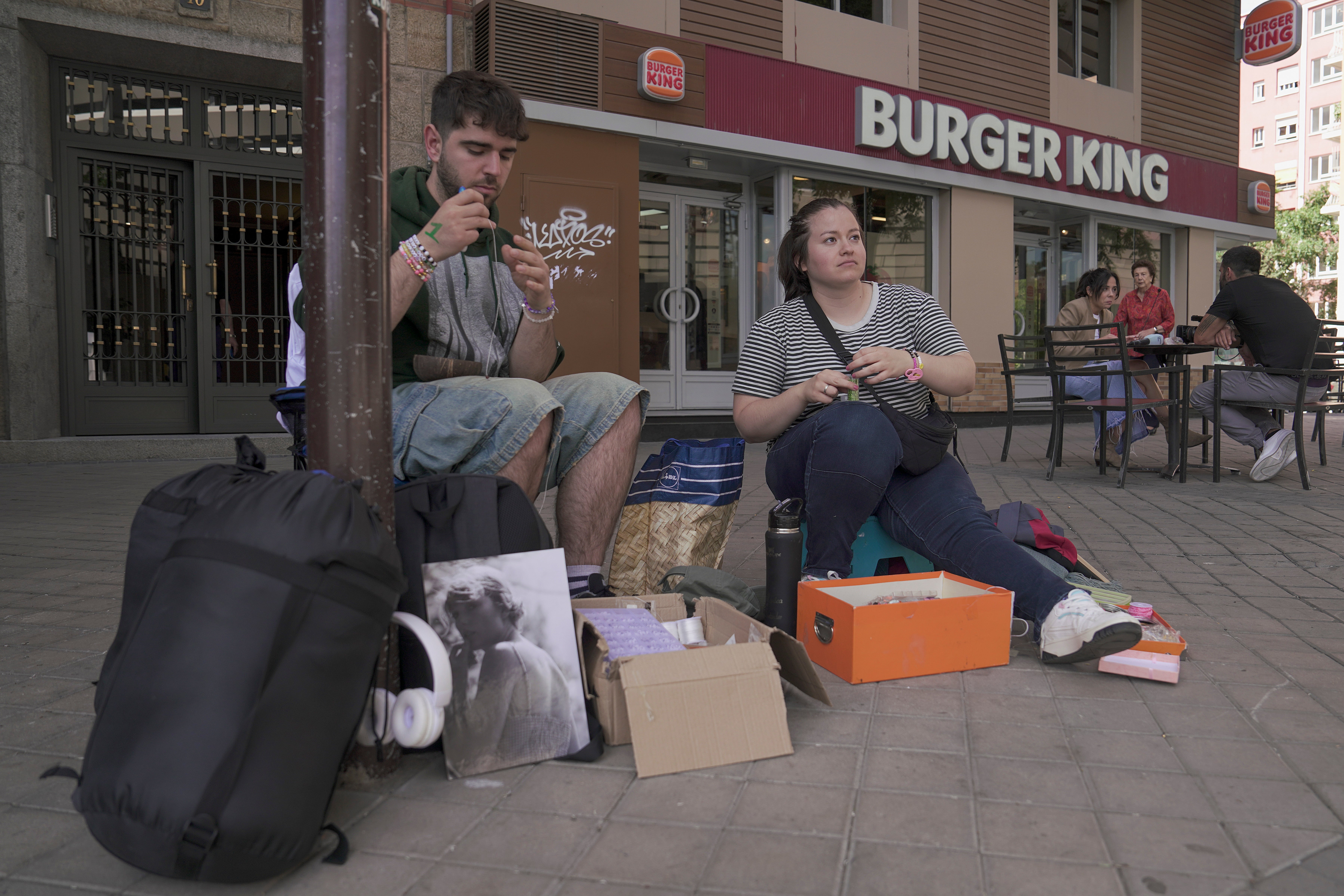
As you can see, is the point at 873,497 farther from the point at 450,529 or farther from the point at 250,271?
the point at 250,271

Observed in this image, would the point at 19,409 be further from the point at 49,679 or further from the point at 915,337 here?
the point at 915,337

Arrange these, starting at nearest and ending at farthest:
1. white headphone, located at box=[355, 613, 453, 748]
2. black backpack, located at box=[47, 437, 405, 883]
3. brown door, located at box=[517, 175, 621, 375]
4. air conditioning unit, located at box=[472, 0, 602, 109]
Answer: black backpack, located at box=[47, 437, 405, 883]
white headphone, located at box=[355, 613, 453, 748]
air conditioning unit, located at box=[472, 0, 602, 109]
brown door, located at box=[517, 175, 621, 375]

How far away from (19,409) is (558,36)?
5677 millimetres

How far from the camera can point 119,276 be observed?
27.0 ft

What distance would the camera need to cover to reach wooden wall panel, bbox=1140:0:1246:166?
46.8 ft

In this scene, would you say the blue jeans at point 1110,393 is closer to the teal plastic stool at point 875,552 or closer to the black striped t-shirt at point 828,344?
the black striped t-shirt at point 828,344

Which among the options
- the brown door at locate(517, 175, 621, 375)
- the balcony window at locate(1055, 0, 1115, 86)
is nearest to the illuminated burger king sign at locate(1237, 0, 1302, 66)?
the balcony window at locate(1055, 0, 1115, 86)

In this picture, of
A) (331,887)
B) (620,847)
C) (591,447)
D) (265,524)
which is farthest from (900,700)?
(265,524)

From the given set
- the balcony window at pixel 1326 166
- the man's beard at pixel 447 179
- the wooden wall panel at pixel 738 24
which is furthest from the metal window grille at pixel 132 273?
the balcony window at pixel 1326 166

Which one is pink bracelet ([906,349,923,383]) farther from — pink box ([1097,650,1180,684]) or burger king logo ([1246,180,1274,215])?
burger king logo ([1246,180,1274,215])

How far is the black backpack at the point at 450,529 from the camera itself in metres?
1.88

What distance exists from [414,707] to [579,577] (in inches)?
46.4

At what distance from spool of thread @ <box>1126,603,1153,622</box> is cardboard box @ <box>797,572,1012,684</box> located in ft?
1.53

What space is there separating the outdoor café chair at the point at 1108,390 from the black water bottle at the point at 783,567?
419cm
